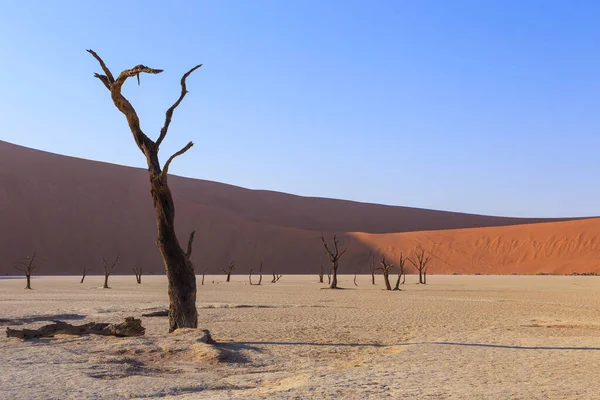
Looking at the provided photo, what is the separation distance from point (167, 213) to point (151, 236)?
68.2 m

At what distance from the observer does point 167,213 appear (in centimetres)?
1200

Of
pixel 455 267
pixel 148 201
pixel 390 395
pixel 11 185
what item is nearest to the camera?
pixel 390 395

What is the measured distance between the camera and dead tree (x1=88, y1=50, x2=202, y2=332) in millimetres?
11805

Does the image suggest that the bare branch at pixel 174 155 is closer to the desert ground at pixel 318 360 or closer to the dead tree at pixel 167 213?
the dead tree at pixel 167 213

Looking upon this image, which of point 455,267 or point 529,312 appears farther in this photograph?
point 455,267

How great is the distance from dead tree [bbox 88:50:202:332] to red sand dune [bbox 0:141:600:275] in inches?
2196

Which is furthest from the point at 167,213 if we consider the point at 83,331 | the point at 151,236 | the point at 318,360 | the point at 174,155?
the point at 151,236

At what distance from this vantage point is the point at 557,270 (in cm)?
6675

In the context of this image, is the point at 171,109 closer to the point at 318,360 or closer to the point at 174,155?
the point at 174,155

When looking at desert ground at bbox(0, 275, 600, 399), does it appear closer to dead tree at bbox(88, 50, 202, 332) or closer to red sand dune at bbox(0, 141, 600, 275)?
dead tree at bbox(88, 50, 202, 332)

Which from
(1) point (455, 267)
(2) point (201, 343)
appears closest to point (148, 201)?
(1) point (455, 267)

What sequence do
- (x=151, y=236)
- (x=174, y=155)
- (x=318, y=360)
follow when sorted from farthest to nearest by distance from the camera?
(x=151, y=236)
(x=174, y=155)
(x=318, y=360)

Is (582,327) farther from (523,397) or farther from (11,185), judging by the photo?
(11,185)

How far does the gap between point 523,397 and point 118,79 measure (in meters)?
8.14
